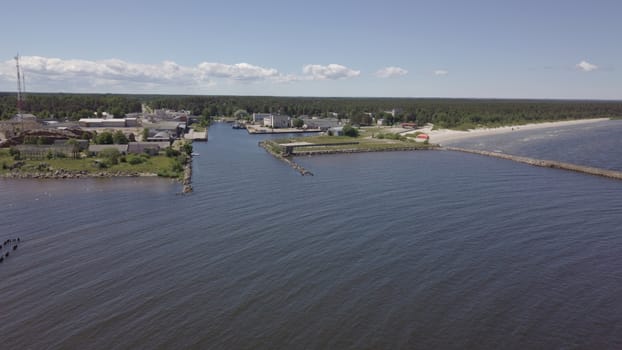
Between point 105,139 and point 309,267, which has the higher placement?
point 105,139

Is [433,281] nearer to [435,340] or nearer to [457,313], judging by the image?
[457,313]

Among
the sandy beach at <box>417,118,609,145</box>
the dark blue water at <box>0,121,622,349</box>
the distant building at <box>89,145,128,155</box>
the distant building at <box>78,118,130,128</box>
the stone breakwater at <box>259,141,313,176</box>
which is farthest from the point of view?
the sandy beach at <box>417,118,609,145</box>

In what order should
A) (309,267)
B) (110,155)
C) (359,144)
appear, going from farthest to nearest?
(359,144)
(110,155)
(309,267)

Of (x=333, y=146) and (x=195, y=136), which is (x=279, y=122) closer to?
(x=195, y=136)

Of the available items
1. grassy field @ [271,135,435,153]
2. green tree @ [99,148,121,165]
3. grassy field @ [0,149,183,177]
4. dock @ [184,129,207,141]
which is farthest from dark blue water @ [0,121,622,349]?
dock @ [184,129,207,141]

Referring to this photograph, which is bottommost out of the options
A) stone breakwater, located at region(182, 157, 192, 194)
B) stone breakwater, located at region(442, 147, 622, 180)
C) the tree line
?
stone breakwater, located at region(182, 157, 192, 194)

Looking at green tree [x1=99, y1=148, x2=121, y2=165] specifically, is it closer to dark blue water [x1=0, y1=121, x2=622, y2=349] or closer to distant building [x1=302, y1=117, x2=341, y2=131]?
dark blue water [x1=0, y1=121, x2=622, y2=349]

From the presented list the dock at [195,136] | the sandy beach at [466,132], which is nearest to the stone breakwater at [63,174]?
the dock at [195,136]

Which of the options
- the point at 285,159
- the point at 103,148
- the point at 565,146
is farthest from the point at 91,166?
the point at 565,146
